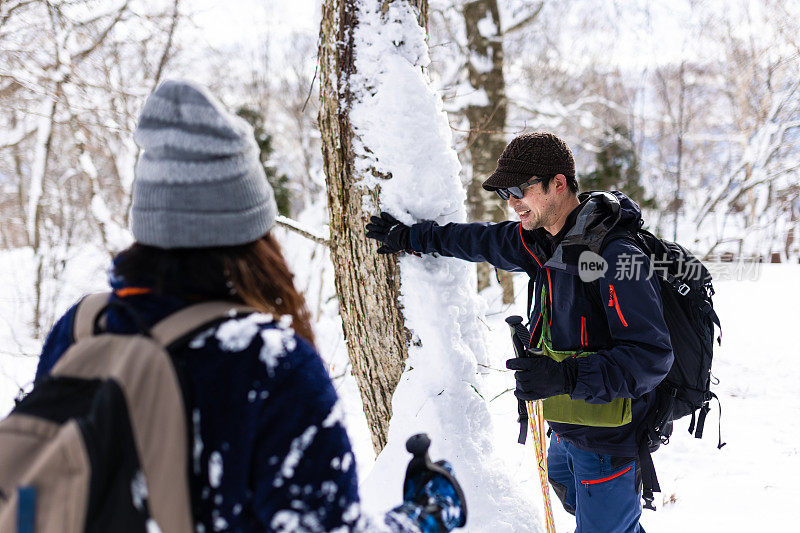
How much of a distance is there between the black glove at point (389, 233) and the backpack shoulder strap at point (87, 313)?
1.30m

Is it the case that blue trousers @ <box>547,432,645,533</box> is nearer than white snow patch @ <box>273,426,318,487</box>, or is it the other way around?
white snow patch @ <box>273,426,318,487</box>

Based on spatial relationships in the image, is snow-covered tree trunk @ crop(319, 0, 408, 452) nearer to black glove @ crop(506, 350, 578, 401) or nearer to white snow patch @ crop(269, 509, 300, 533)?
black glove @ crop(506, 350, 578, 401)

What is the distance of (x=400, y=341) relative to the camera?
2.22m

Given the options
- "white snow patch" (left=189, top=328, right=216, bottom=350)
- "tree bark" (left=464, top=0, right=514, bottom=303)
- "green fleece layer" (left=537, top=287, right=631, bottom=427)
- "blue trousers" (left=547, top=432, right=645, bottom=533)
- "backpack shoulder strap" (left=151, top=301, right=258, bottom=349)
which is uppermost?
"tree bark" (left=464, top=0, right=514, bottom=303)

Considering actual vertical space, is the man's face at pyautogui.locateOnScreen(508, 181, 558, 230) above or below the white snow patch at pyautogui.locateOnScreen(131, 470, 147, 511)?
above

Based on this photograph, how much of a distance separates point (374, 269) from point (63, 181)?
1652 cm

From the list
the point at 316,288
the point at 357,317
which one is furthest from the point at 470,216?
the point at 357,317

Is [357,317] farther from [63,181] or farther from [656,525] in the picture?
→ [63,181]

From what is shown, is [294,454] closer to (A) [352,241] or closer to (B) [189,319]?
(B) [189,319]

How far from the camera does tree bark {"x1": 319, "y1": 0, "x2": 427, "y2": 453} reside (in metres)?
2.14

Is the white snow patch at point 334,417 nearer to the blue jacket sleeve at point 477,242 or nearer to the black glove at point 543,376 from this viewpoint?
the black glove at point 543,376

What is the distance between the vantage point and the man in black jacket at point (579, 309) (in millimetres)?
1689

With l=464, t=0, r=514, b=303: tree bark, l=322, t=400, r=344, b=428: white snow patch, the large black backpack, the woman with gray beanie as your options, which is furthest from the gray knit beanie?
l=464, t=0, r=514, b=303: tree bark

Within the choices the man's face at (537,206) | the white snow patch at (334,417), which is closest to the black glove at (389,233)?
the man's face at (537,206)
